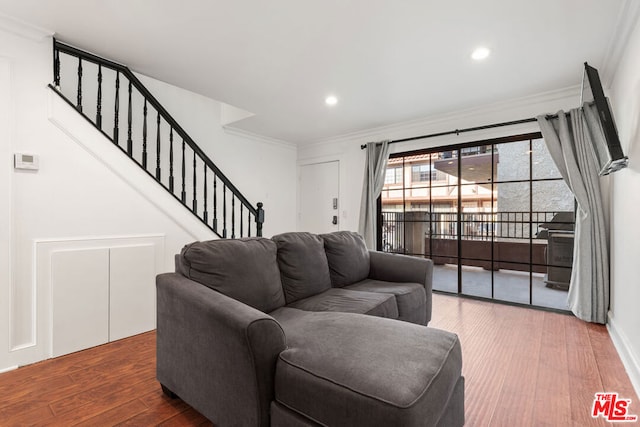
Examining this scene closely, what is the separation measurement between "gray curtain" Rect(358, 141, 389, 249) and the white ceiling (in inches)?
43.2

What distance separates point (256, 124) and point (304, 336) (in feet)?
12.2

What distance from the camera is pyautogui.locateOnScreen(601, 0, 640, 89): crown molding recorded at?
1895 mm

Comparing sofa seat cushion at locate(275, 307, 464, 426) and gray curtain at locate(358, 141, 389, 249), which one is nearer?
sofa seat cushion at locate(275, 307, 464, 426)

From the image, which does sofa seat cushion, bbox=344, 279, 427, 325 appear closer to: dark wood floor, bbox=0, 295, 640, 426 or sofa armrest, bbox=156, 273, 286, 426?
dark wood floor, bbox=0, 295, 640, 426

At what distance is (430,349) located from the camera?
122 cm

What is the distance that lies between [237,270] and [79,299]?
1583 mm

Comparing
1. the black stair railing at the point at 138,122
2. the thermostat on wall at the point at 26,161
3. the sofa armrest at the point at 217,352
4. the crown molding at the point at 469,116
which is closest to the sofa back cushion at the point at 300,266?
the sofa armrest at the point at 217,352

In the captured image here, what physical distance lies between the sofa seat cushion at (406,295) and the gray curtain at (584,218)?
167 centimetres

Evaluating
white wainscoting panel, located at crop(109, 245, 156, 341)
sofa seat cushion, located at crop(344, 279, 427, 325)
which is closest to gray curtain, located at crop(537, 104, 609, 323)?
sofa seat cushion, located at crop(344, 279, 427, 325)

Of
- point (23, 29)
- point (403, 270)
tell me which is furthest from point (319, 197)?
point (23, 29)

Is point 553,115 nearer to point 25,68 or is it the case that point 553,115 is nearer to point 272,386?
point 272,386

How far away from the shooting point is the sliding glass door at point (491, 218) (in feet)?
11.3

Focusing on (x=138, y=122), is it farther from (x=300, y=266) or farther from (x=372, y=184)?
(x=372, y=184)

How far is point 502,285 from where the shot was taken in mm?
3762
